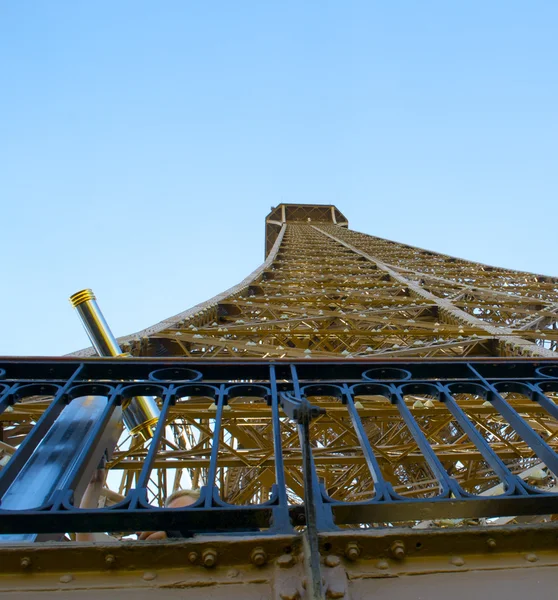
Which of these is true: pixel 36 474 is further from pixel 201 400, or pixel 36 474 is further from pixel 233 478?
pixel 233 478

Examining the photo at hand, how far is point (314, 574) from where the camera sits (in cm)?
200

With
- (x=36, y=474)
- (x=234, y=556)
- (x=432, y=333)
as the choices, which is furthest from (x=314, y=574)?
(x=432, y=333)

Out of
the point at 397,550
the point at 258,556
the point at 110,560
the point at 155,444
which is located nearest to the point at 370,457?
the point at 397,550

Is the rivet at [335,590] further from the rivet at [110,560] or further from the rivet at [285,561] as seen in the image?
the rivet at [110,560]

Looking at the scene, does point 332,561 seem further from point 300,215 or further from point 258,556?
point 300,215

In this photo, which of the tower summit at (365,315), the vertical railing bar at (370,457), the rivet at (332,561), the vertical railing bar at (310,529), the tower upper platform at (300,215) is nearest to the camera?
the vertical railing bar at (310,529)

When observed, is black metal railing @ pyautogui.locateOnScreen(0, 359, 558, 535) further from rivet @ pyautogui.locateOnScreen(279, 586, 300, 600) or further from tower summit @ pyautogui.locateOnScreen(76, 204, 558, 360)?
tower summit @ pyautogui.locateOnScreen(76, 204, 558, 360)

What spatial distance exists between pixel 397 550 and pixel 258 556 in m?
0.52

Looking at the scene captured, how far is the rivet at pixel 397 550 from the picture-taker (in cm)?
224

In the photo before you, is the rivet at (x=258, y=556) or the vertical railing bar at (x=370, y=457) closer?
the rivet at (x=258, y=556)

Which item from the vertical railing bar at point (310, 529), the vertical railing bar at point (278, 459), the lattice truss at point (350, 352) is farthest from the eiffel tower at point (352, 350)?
the vertical railing bar at point (310, 529)

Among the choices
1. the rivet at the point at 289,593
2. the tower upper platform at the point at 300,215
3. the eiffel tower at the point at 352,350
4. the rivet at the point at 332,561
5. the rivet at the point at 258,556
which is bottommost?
the eiffel tower at the point at 352,350

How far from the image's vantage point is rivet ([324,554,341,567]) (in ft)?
7.04

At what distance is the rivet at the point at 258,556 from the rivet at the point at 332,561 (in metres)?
0.22
